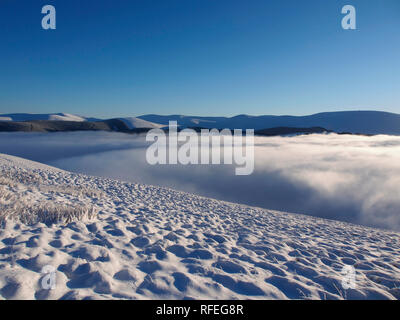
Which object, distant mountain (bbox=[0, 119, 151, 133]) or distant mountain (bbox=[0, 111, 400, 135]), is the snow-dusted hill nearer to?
distant mountain (bbox=[0, 119, 151, 133])

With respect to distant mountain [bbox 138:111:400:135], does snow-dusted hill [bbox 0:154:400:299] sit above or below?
below

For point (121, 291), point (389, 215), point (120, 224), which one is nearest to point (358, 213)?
point (389, 215)

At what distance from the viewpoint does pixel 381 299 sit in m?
3.13

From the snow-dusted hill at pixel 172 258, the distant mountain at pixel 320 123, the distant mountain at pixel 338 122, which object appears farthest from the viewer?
the distant mountain at pixel 338 122

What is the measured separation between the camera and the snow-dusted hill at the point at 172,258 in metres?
2.86

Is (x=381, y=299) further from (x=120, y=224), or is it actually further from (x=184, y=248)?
(x=120, y=224)

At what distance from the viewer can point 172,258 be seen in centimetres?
381

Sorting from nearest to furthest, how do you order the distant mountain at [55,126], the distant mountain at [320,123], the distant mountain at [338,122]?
the distant mountain at [55,126] → the distant mountain at [320,123] → the distant mountain at [338,122]

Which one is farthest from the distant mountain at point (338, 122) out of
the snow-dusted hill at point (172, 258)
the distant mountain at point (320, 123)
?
the snow-dusted hill at point (172, 258)

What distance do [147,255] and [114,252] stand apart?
52 centimetres

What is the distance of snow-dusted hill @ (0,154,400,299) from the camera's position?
286 cm

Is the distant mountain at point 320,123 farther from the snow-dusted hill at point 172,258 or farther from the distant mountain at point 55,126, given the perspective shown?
the snow-dusted hill at point 172,258

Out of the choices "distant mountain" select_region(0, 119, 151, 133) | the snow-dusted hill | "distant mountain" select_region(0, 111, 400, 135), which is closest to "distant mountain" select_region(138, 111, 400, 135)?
"distant mountain" select_region(0, 111, 400, 135)

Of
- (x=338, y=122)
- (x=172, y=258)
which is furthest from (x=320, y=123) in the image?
(x=172, y=258)
